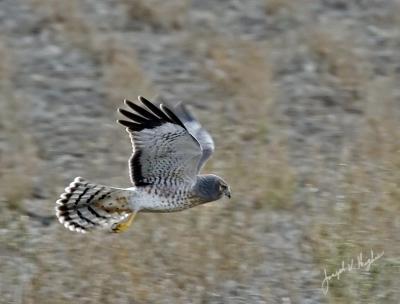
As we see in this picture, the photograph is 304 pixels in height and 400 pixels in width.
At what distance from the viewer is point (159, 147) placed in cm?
778

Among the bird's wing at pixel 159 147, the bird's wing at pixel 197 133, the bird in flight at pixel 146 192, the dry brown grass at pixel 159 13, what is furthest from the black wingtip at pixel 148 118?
the dry brown grass at pixel 159 13

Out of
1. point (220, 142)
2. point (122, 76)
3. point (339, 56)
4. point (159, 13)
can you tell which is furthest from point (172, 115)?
point (159, 13)

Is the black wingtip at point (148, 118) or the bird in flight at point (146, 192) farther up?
the black wingtip at point (148, 118)

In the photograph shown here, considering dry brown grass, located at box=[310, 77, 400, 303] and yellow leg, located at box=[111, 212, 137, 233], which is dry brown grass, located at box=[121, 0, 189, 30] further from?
yellow leg, located at box=[111, 212, 137, 233]

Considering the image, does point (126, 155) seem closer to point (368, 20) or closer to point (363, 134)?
point (363, 134)

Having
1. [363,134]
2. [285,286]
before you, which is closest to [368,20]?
[363,134]

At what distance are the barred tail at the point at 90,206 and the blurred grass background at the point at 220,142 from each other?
23 cm

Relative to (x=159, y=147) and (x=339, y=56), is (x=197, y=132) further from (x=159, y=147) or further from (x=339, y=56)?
(x=339, y=56)

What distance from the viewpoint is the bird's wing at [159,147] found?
752 centimetres

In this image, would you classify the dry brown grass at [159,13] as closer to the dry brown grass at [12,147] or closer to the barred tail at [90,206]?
the dry brown grass at [12,147]

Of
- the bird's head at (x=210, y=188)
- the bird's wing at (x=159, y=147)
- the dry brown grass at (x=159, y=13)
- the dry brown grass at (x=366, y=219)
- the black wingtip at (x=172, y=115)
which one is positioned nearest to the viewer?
the black wingtip at (x=172, y=115)

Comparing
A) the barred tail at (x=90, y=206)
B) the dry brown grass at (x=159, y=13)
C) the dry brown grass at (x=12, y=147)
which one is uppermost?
the barred tail at (x=90, y=206)

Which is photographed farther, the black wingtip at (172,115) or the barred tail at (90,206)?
the barred tail at (90,206)

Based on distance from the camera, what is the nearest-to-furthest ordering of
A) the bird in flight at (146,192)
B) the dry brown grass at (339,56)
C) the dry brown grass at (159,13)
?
1. the bird in flight at (146,192)
2. the dry brown grass at (339,56)
3. the dry brown grass at (159,13)
